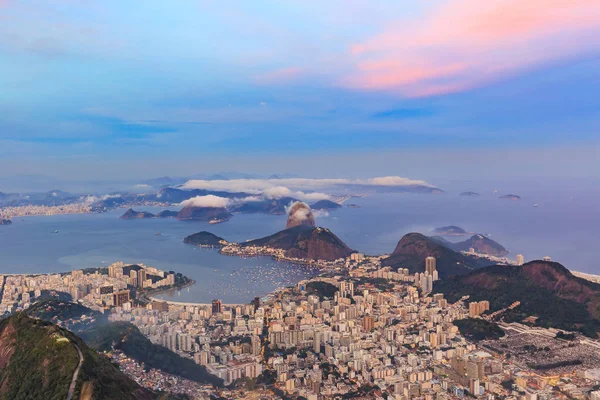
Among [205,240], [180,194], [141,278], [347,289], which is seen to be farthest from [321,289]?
[180,194]

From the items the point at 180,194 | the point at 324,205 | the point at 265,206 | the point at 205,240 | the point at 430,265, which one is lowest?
the point at 205,240

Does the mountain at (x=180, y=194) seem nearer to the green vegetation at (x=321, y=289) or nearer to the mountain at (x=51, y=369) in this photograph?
the green vegetation at (x=321, y=289)

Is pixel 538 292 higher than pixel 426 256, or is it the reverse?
pixel 426 256

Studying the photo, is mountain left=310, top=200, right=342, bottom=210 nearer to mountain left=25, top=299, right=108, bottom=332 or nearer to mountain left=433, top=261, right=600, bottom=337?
mountain left=433, top=261, right=600, bottom=337

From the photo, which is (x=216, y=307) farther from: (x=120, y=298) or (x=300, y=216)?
(x=300, y=216)

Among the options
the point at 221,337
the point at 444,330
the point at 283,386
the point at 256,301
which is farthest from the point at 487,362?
the point at 256,301
